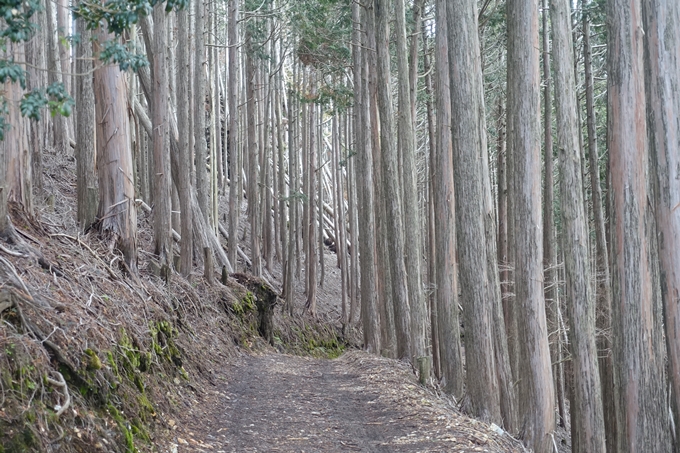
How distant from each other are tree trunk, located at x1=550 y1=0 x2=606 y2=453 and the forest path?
215 cm

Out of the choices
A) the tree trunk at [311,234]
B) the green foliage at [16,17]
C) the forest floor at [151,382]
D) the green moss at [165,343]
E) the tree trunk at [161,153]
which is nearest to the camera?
the green foliage at [16,17]

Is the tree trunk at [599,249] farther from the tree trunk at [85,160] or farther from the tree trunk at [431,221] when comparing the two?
the tree trunk at [85,160]

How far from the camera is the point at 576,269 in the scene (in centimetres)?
966

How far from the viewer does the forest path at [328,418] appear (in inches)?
265

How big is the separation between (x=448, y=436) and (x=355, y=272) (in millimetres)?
17938

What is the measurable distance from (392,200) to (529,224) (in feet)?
14.2

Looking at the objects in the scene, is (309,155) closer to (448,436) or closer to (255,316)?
(255,316)

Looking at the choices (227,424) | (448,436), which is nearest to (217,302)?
(227,424)

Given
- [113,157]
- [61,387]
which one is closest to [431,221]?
[113,157]

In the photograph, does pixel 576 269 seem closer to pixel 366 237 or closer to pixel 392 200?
pixel 392 200

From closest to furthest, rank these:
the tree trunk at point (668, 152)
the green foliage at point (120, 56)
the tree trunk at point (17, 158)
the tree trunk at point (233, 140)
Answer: the green foliage at point (120, 56), the tree trunk at point (17, 158), the tree trunk at point (668, 152), the tree trunk at point (233, 140)

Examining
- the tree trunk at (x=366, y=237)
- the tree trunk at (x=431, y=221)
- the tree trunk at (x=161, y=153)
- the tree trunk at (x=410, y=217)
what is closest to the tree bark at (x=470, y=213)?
the tree trunk at (x=410, y=217)

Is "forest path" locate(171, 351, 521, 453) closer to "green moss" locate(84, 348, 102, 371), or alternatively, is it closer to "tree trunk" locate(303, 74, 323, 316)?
"green moss" locate(84, 348, 102, 371)

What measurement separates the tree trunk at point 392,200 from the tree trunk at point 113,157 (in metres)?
5.87
